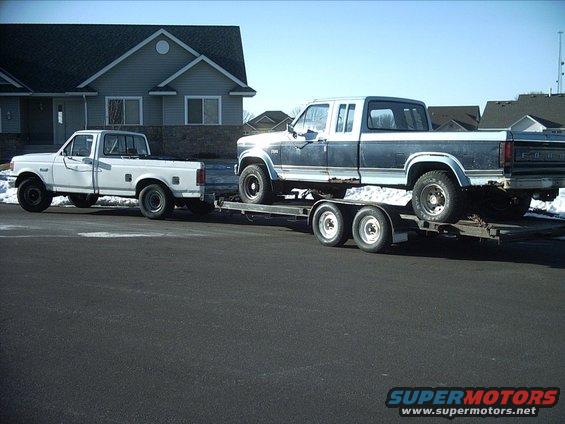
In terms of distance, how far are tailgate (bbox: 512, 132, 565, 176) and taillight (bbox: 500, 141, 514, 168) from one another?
0.34 feet

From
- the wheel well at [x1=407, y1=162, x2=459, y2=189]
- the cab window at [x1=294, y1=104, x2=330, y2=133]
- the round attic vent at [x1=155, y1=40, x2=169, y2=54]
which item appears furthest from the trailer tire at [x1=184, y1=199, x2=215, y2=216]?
the round attic vent at [x1=155, y1=40, x2=169, y2=54]

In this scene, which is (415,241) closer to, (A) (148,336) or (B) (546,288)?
(B) (546,288)

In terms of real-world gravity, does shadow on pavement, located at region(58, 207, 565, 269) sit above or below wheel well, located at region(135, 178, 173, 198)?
below

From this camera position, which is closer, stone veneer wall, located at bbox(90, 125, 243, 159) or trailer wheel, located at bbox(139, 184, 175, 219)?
trailer wheel, located at bbox(139, 184, 175, 219)

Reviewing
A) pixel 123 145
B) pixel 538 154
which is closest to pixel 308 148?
pixel 538 154

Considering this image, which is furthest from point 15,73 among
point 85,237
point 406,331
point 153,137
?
point 406,331

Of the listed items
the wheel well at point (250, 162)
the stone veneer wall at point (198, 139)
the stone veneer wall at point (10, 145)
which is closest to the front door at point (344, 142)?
the wheel well at point (250, 162)

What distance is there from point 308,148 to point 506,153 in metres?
3.73

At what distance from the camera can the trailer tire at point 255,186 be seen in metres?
12.4

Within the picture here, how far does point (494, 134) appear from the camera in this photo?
30.1 feet

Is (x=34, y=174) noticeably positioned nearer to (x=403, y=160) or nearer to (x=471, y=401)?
(x=403, y=160)

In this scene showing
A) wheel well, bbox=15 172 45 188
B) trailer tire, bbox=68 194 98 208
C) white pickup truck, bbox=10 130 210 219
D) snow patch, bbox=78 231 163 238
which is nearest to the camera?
snow patch, bbox=78 231 163 238

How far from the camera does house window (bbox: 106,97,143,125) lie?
32625 millimetres

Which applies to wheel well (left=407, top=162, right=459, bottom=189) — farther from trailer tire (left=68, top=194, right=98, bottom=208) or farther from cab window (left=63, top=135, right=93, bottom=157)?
trailer tire (left=68, top=194, right=98, bottom=208)
